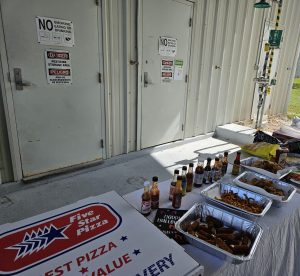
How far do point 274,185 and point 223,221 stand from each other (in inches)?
22.7

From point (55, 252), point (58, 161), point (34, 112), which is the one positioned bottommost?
point (58, 161)

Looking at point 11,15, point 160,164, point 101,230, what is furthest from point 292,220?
point 11,15

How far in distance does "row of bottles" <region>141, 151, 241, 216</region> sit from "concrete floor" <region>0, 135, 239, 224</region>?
1.29 m

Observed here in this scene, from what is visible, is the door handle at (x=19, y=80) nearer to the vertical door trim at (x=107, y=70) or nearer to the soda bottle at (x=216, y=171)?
the vertical door trim at (x=107, y=70)

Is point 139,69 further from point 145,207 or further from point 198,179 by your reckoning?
point 145,207

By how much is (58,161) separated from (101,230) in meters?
2.02

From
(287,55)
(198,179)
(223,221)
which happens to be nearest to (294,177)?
(198,179)

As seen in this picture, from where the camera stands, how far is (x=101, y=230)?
3.32 feet

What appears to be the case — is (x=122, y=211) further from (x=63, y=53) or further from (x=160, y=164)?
(x=160, y=164)

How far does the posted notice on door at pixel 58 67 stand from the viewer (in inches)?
98.4

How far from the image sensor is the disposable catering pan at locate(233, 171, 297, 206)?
1.35 metres

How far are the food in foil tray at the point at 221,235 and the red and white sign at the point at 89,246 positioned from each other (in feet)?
0.56

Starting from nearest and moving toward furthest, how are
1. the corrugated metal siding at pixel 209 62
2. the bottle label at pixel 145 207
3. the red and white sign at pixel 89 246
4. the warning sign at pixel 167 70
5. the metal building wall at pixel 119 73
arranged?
1. the red and white sign at pixel 89 246
2. the bottle label at pixel 145 207
3. the metal building wall at pixel 119 73
4. the corrugated metal siding at pixel 209 62
5. the warning sign at pixel 167 70

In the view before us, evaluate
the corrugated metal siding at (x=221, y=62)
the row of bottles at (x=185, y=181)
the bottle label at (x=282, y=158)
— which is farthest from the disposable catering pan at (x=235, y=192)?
the corrugated metal siding at (x=221, y=62)
